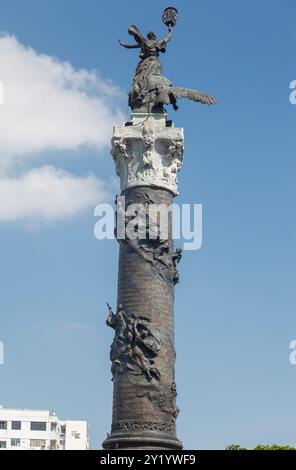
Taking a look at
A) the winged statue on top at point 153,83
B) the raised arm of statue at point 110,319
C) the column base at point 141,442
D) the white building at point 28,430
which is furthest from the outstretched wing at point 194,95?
the white building at point 28,430

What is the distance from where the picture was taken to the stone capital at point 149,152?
947 inches

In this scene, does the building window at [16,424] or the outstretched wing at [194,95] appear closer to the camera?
the outstretched wing at [194,95]

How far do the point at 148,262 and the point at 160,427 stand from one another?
4395mm

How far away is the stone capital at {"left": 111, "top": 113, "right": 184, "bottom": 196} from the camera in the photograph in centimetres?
2405

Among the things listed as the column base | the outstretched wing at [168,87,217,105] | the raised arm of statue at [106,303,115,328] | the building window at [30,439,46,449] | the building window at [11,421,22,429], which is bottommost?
the column base

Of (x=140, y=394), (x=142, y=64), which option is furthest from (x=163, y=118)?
(x=140, y=394)

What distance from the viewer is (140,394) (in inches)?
863

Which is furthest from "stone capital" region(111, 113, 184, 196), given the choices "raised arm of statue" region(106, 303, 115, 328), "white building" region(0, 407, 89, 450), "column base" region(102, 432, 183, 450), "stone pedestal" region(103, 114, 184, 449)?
"white building" region(0, 407, 89, 450)

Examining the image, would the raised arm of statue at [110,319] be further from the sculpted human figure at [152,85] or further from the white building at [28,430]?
the white building at [28,430]

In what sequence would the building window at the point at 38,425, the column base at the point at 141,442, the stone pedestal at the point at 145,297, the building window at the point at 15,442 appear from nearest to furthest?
the column base at the point at 141,442 → the stone pedestal at the point at 145,297 → the building window at the point at 15,442 → the building window at the point at 38,425

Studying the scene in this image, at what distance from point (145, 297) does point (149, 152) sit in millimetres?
4244

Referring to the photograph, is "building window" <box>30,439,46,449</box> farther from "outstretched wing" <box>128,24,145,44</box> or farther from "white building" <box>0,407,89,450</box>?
"outstretched wing" <box>128,24,145,44</box>
